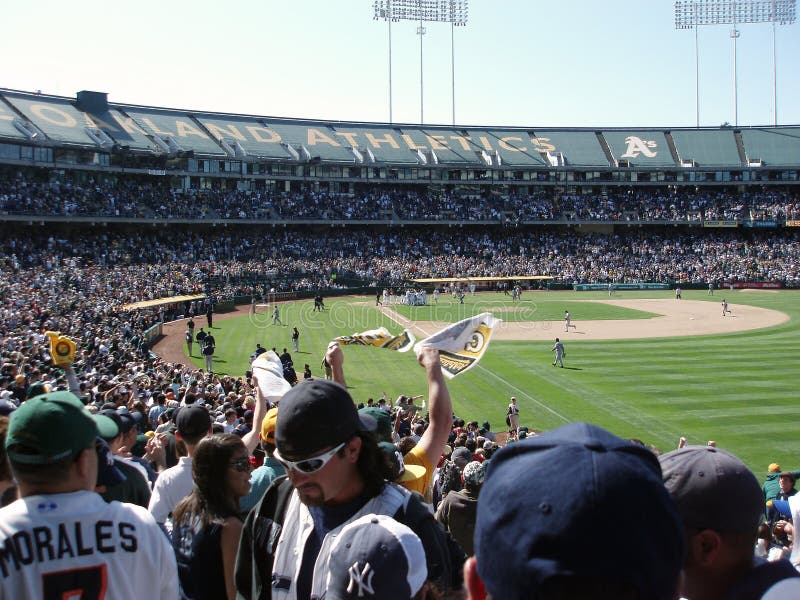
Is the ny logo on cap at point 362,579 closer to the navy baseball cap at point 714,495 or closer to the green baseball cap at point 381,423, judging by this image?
the navy baseball cap at point 714,495

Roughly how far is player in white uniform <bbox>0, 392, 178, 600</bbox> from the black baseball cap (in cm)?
95

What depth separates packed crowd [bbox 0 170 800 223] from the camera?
6931 centimetres

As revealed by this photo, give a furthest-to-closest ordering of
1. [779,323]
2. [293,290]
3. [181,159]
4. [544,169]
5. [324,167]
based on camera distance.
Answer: [544,169] < [324,167] < [181,159] < [293,290] < [779,323]

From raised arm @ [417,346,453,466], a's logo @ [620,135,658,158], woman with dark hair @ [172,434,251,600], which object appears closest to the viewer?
woman with dark hair @ [172,434,251,600]

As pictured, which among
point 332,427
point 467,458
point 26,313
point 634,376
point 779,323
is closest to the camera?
point 332,427

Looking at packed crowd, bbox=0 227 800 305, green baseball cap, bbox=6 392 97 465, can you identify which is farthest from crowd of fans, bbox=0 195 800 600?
packed crowd, bbox=0 227 800 305

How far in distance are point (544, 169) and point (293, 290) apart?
40.9 metres

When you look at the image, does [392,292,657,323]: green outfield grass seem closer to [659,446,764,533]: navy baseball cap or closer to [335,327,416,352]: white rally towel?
[335,327,416,352]: white rally towel

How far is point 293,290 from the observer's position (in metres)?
61.4

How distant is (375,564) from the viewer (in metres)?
2.61

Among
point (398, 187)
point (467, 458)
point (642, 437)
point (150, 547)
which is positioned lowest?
point (642, 437)

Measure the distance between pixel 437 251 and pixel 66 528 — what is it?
253ft

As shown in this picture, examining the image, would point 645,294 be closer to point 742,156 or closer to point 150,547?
point 742,156

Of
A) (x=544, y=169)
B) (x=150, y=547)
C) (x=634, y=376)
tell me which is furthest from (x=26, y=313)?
(x=544, y=169)
